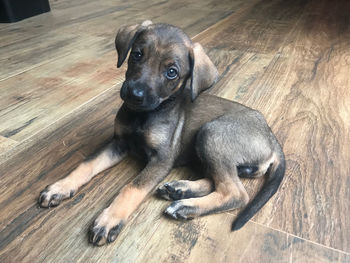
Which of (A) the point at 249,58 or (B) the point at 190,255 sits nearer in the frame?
(B) the point at 190,255

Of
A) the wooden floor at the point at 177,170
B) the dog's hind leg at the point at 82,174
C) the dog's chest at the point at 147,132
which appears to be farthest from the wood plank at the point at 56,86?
the dog's chest at the point at 147,132

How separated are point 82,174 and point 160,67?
78 centimetres

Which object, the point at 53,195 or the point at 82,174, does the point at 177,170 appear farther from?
the point at 53,195

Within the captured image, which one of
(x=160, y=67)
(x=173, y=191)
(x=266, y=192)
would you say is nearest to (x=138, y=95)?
(x=160, y=67)

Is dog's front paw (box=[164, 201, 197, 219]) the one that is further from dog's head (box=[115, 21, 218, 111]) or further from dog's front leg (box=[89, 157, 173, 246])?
dog's head (box=[115, 21, 218, 111])

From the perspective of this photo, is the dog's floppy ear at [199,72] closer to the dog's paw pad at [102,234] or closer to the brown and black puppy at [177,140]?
the brown and black puppy at [177,140]

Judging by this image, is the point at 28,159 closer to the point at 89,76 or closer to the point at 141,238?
the point at 141,238

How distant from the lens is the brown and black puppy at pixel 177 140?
5.96ft

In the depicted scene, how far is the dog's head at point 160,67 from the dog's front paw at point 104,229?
622 millimetres

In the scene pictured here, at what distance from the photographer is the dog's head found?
1.86 metres

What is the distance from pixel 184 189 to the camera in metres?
1.89

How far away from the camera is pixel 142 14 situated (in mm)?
5840

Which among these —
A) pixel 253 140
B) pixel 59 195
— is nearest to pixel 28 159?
pixel 59 195

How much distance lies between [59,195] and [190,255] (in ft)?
2.60
